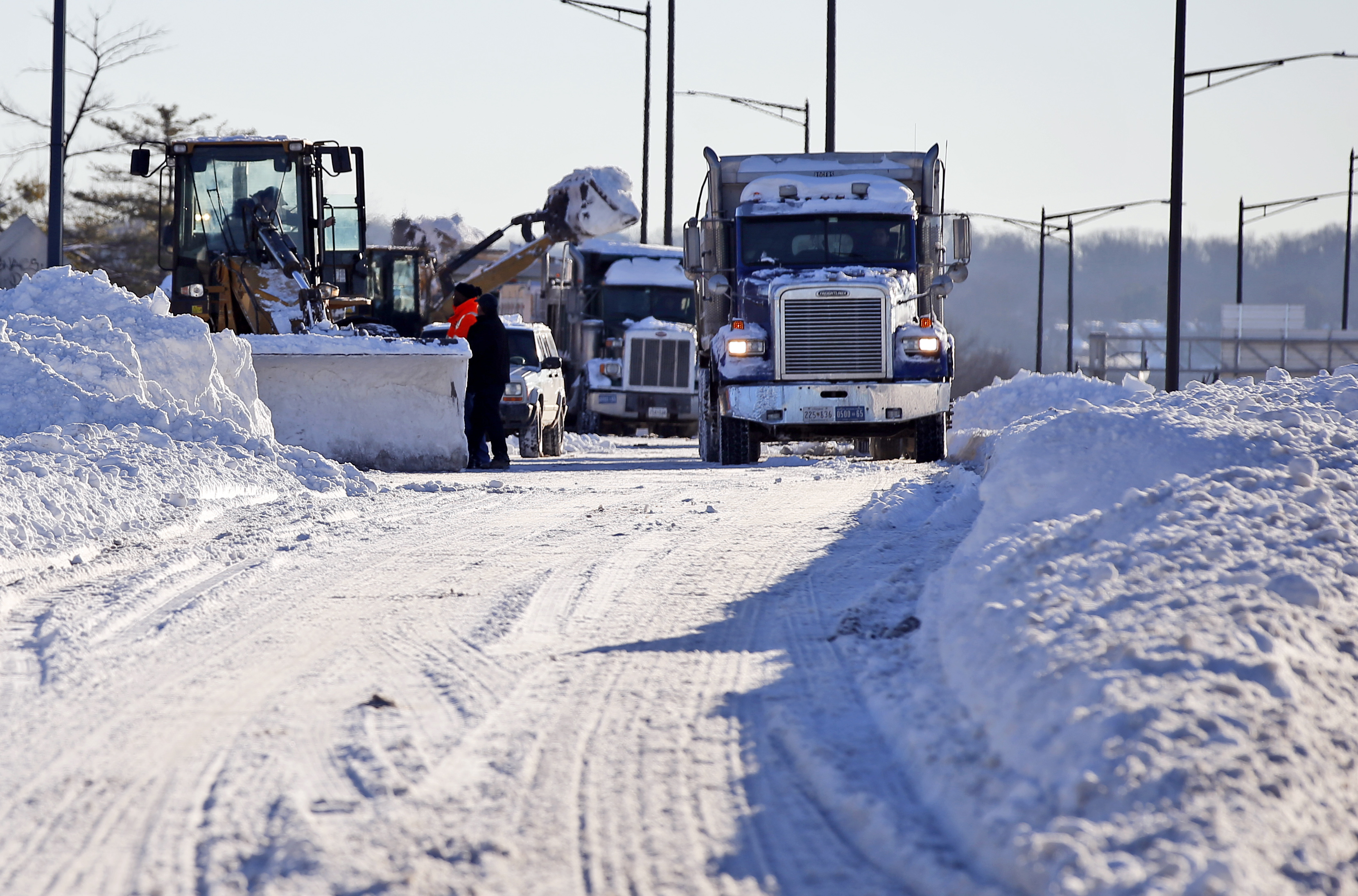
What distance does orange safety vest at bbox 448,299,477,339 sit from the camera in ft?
53.8

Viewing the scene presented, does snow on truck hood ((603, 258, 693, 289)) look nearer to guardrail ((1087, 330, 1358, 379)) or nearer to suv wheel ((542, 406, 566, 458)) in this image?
suv wheel ((542, 406, 566, 458))

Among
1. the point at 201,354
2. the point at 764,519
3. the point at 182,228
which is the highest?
the point at 182,228

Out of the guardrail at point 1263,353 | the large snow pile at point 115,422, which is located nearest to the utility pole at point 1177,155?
the large snow pile at point 115,422

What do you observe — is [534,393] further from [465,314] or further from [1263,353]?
[1263,353]

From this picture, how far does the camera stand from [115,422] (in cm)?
1079

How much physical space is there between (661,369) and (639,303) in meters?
1.37

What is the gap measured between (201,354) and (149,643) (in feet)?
22.5

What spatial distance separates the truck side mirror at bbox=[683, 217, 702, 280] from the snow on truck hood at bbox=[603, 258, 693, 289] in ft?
36.5

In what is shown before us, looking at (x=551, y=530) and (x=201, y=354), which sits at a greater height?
(x=201, y=354)

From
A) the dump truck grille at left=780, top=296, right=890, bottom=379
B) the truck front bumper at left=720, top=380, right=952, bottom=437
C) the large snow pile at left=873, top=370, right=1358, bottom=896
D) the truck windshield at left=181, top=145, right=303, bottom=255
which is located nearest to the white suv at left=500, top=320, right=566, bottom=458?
the truck windshield at left=181, top=145, right=303, bottom=255

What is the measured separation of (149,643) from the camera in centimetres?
582

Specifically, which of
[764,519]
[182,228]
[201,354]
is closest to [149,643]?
[764,519]

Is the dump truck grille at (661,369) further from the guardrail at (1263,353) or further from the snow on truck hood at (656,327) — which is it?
the guardrail at (1263,353)

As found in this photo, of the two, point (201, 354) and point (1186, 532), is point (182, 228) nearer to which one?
point (201, 354)
